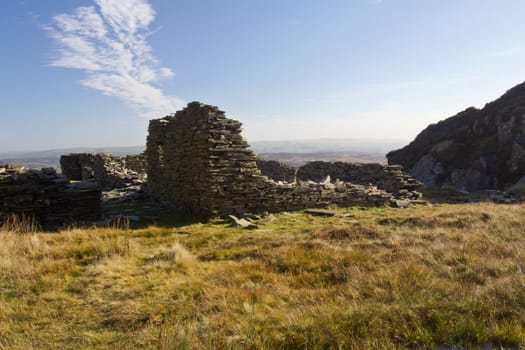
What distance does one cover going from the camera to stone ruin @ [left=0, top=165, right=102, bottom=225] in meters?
9.89

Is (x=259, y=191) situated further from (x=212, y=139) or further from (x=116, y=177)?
(x=116, y=177)

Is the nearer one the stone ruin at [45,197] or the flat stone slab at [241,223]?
the stone ruin at [45,197]

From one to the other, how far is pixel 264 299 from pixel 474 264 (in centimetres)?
403

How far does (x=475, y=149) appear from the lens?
34.2 metres

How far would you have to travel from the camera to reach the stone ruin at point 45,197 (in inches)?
389

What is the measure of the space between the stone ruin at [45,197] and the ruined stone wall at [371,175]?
15.6 m

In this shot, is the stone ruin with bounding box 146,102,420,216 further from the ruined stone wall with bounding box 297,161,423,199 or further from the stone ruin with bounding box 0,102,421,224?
the ruined stone wall with bounding box 297,161,423,199

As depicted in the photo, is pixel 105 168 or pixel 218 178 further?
pixel 105 168

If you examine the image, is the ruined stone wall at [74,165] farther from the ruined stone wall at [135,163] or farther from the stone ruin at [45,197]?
the stone ruin at [45,197]

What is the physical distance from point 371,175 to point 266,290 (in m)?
16.5

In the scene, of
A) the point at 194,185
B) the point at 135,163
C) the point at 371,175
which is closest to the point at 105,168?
the point at 135,163

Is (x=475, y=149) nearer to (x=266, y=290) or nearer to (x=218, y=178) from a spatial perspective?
(x=218, y=178)

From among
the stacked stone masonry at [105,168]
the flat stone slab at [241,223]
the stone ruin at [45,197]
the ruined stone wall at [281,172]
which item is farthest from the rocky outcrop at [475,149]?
the stone ruin at [45,197]

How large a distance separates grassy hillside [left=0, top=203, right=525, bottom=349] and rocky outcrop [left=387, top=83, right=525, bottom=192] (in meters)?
26.6
